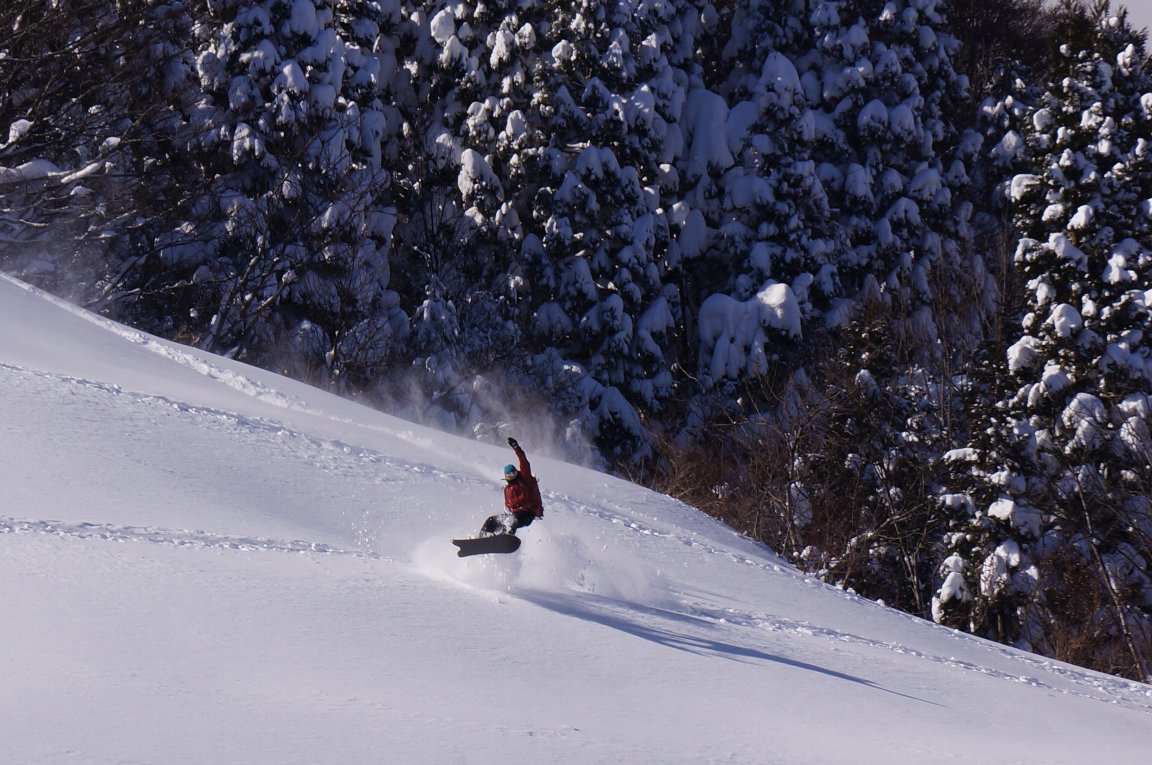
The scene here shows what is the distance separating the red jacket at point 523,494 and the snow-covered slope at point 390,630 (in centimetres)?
57

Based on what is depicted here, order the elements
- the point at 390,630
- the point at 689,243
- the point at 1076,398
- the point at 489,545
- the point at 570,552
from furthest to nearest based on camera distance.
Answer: the point at 689,243
the point at 1076,398
the point at 570,552
the point at 489,545
the point at 390,630

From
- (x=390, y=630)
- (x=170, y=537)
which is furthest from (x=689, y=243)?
(x=390, y=630)

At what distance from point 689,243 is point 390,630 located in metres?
24.8

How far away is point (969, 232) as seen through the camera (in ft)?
111

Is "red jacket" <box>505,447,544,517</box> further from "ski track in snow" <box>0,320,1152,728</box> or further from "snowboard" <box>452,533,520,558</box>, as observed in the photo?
"ski track in snow" <box>0,320,1152,728</box>

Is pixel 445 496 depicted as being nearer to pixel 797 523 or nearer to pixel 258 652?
pixel 258 652

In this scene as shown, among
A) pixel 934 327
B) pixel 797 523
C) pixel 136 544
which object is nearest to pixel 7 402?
pixel 136 544

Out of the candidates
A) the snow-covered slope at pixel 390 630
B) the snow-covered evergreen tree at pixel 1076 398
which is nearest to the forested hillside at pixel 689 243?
the snow-covered evergreen tree at pixel 1076 398

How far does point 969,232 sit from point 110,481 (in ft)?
90.9

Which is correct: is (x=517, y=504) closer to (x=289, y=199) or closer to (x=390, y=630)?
(x=390, y=630)

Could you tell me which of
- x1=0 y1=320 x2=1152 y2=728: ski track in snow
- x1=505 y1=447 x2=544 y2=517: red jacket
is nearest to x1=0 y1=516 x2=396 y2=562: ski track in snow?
x1=0 y1=320 x2=1152 y2=728: ski track in snow

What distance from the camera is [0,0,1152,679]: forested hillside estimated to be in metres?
22.1

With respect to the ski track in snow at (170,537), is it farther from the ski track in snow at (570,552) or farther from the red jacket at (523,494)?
the red jacket at (523,494)

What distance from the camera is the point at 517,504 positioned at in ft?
33.2
